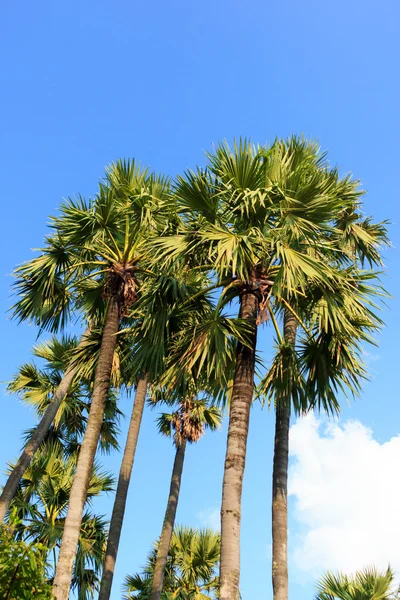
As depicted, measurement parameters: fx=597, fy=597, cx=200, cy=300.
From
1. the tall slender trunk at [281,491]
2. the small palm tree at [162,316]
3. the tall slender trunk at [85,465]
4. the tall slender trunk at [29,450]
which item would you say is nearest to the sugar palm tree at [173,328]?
the small palm tree at [162,316]

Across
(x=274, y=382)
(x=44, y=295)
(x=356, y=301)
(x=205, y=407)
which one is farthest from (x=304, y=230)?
(x=205, y=407)

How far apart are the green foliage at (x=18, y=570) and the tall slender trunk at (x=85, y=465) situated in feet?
12.8

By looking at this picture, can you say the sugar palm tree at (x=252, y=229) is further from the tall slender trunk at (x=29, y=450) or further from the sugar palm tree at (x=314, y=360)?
the tall slender trunk at (x=29, y=450)

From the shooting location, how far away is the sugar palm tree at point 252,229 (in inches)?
364

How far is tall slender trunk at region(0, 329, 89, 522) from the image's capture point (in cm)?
1370

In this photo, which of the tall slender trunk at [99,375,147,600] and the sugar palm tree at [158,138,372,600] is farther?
the tall slender trunk at [99,375,147,600]

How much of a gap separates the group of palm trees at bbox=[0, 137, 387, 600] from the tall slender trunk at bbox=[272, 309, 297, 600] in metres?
0.02

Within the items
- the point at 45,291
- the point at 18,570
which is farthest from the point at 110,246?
the point at 18,570

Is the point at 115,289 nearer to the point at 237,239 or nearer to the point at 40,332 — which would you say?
the point at 40,332

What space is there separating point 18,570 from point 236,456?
12.9 ft

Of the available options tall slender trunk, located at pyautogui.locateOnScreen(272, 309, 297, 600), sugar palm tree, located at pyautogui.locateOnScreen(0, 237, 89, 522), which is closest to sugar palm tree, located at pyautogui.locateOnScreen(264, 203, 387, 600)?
tall slender trunk, located at pyautogui.locateOnScreen(272, 309, 297, 600)

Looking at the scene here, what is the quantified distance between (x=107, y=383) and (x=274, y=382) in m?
3.12

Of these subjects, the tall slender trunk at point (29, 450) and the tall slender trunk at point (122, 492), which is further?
the tall slender trunk at point (122, 492)

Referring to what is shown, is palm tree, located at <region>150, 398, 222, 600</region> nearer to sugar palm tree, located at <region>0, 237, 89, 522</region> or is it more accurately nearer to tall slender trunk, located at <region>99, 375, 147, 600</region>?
tall slender trunk, located at <region>99, 375, 147, 600</region>
